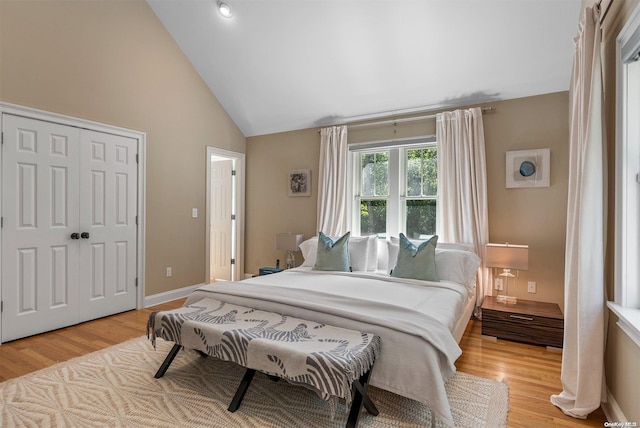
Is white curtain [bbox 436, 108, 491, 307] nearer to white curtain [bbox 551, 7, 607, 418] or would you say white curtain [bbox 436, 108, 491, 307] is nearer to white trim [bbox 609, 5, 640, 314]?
white curtain [bbox 551, 7, 607, 418]

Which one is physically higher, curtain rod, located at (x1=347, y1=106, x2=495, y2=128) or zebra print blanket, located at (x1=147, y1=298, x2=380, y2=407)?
curtain rod, located at (x1=347, y1=106, x2=495, y2=128)

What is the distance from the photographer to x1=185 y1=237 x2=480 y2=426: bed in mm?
1750

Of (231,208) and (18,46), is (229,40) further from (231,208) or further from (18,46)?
(231,208)

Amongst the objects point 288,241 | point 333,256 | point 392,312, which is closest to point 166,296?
point 288,241

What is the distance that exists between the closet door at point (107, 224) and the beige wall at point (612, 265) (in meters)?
4.34

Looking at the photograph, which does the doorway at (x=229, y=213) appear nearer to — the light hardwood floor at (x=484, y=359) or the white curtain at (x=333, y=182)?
the white curtain at (x=333, y=182)

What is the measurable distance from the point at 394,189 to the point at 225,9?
9.20 ft

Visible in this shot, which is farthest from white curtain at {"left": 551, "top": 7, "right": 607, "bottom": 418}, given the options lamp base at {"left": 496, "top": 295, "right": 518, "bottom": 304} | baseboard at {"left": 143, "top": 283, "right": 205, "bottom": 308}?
baseboard at {"left": 143, "top": 283, "right": 205, "bottom": 308}

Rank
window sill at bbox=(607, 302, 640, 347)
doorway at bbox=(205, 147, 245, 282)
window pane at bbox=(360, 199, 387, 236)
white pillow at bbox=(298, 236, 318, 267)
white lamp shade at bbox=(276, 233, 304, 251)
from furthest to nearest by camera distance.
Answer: doorway at bbox=(205, 147, 245, 282) < white lamp shade at bbox=(276, 233, 304, 251) < window pane at bbox=(360, 199, 387, 236) < white pillow at bbox=(298, 236, 318, 267) < window sill at bbox=(607, 302, 640, 347)

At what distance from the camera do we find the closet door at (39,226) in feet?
9.50

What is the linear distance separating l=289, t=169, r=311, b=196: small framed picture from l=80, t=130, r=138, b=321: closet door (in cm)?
206

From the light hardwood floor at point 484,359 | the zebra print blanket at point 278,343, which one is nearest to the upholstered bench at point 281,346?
the zebra print blanket at point 278,343

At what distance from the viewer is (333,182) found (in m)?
4.46

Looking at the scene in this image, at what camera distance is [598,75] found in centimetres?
187
